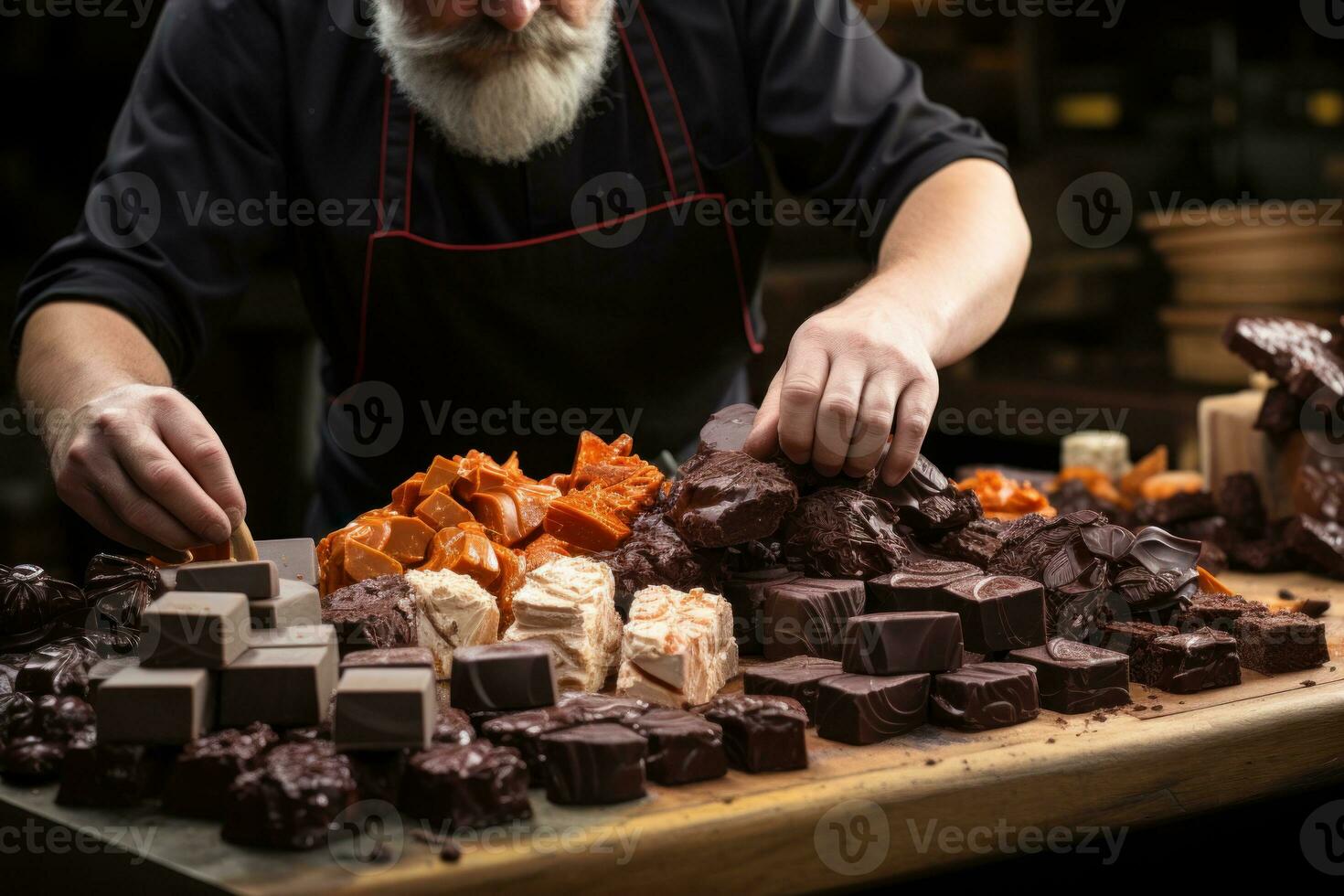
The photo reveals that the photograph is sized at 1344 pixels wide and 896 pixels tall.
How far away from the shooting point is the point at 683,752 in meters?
1.43

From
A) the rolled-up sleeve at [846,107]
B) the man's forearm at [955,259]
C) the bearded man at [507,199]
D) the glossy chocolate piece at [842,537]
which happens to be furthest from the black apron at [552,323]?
the glossy chocolate piece at [842,537]

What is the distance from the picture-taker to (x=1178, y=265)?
3877 mm

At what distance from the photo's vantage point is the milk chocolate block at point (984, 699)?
1560 mm

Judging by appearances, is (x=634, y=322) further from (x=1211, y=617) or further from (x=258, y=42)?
(x=1211, y=617)

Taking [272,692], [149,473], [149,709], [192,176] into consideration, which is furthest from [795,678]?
[192,176]

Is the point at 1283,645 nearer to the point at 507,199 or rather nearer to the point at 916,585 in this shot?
the point at 916,585

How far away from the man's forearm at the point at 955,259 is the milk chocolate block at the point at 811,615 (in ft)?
1.95

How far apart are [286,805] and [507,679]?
1.08ft

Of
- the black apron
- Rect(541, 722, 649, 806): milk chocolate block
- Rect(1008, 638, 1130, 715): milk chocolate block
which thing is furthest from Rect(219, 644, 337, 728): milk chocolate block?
the black apron

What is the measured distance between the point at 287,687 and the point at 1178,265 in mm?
3265

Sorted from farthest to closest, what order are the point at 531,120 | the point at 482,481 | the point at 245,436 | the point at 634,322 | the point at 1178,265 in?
the point at 245,436 → the point at 1178,265 → the point at 634,322 → the point at 531,120 → the point at 482,481

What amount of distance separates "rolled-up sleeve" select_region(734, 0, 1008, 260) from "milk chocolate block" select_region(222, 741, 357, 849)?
6.12ft

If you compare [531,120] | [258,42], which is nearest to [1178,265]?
[531,120]

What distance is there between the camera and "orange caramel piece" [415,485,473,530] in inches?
78.3
